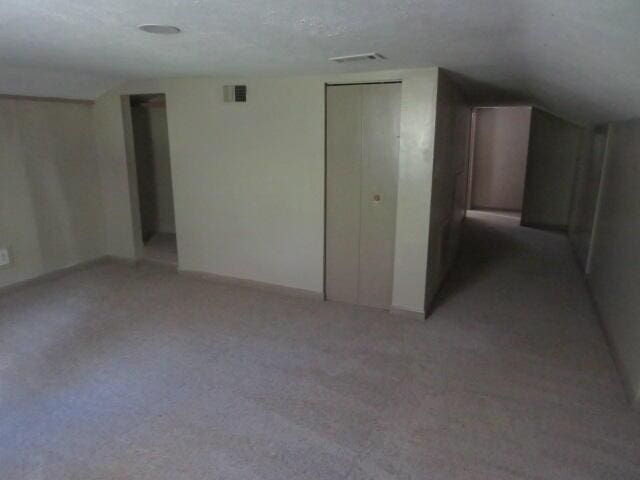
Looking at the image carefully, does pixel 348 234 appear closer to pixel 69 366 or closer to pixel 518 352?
pixel 518 352

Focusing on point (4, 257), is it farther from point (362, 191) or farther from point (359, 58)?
point (359, 58)

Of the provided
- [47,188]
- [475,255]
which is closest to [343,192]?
[475,255]

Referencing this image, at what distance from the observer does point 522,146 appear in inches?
321

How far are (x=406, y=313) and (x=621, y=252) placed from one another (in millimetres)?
1664

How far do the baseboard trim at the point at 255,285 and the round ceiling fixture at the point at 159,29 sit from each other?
249 cm

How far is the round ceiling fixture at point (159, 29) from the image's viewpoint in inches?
78.3

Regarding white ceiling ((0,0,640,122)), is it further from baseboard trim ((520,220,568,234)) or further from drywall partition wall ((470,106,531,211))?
drywall partition wall ((470,106,531,211))

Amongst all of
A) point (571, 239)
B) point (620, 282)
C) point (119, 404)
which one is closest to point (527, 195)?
point (571, 239)

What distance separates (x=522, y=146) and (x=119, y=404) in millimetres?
8152

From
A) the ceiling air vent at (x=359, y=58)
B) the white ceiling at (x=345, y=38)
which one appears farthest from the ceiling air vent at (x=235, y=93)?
the ceiling air vent at (x=359, y=58)

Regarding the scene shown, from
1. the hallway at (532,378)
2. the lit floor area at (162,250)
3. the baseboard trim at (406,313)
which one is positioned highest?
the lit floor area at (162,250)

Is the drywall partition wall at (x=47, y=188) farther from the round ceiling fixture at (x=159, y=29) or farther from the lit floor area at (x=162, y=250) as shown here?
the round ceiling fixture at (x=159, y=29)

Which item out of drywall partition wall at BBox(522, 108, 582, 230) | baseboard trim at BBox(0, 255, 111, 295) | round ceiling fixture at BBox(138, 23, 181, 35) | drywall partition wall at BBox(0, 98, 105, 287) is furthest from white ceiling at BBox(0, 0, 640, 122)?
drywall partition wall at BBox(522, 108, 582, 230)

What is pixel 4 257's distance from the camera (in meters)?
3.89
